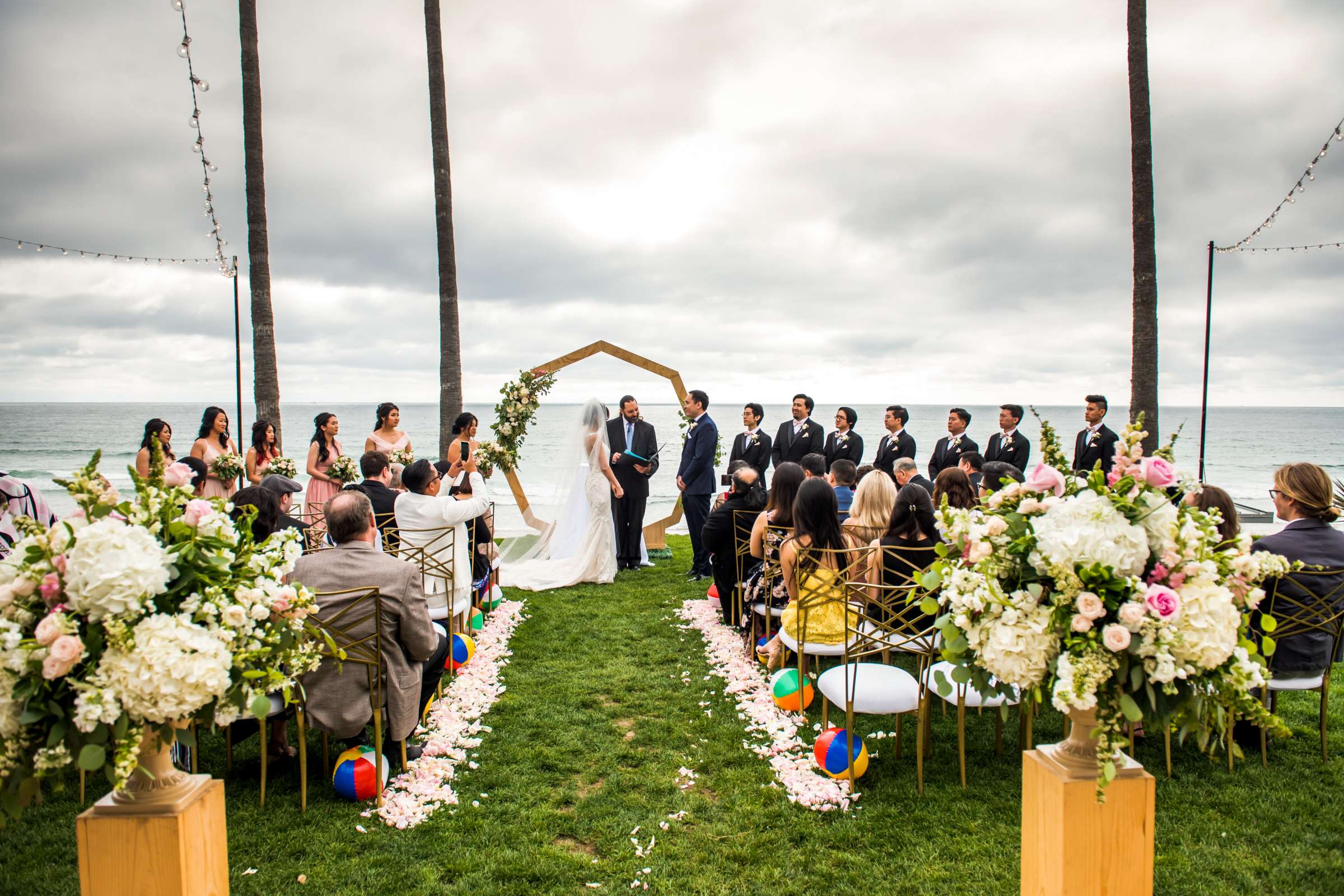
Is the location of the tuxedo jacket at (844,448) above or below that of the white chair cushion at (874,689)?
above

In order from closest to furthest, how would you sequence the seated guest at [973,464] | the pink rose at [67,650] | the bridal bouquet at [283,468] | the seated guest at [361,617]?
the pink rose at [67,650] → the seated guest at [361,617] → the bridal bouquet at [283,468] → the seated guest at [973,464]

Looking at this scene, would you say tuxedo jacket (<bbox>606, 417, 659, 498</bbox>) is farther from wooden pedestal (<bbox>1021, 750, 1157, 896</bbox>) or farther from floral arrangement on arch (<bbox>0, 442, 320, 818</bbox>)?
wooden pedestal (<bbox>1021, 750, 1157, 896</bbox>)

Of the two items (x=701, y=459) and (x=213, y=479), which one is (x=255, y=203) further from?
(x=701, y=459)

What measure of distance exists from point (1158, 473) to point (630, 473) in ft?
25.3

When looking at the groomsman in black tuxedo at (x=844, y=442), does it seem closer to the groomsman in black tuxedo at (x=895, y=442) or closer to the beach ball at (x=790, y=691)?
the groomsman in black tuxedo at (x=895, y=442)

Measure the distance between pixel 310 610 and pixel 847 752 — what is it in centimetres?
276

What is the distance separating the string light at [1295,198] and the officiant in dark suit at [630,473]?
25.7 feet

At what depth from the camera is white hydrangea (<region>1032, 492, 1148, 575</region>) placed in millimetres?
1966

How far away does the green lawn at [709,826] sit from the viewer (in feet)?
9.83

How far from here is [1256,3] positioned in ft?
26.3

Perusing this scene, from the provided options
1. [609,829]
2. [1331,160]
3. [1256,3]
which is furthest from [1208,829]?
[1256,3]

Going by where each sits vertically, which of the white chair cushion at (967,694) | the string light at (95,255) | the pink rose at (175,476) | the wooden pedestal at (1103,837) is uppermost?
the string light at (95,255)

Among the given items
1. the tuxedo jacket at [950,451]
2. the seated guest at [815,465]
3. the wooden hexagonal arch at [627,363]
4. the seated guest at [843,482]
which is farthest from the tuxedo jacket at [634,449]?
the tuxedo jacket at [950,451]

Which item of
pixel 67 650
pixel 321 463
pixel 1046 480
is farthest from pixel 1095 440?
pixel 67 650
